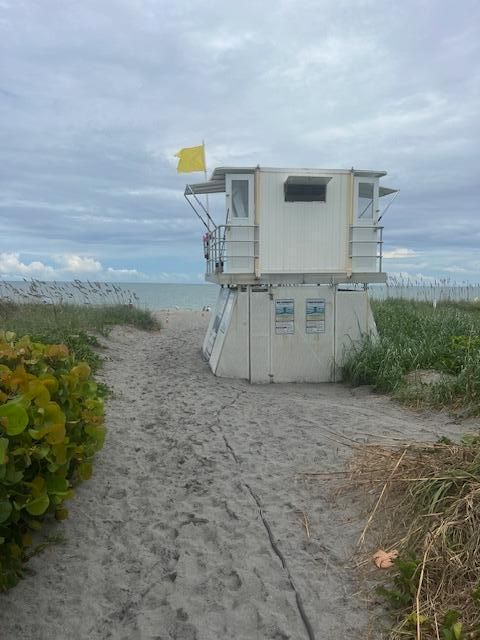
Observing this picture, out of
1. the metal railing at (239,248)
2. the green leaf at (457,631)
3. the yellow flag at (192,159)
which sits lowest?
the green leaf at (457,631)

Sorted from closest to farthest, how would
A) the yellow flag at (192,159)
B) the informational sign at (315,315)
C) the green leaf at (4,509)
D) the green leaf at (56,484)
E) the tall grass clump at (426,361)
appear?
the green leaf at (4,509) < the green leaf at (56,484) < the tall grass clump at (426,361) < the informational sign at (315,315) < the yellow flag at (192,159)

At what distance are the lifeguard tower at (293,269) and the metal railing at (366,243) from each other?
2 cm

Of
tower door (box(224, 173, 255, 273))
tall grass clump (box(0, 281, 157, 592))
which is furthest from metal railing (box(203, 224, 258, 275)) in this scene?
tall grass clump (box(0, 281, 157, 592))

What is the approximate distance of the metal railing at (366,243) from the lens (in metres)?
10.6

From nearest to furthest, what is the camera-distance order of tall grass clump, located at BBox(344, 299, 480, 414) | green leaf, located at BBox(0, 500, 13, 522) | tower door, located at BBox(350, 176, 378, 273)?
1. green leaf, located at BBox(0, 500, 13, 522)
2. tall grass clump, located at BBox(344, 299, 480, 414)
3. tower door, located at BBox(350, 176, 378, 273)

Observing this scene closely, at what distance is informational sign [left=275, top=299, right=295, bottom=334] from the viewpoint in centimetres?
1027

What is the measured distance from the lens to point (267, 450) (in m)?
5.73

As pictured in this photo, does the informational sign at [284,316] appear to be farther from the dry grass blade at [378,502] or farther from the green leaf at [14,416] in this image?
the green leaf at [14,416]

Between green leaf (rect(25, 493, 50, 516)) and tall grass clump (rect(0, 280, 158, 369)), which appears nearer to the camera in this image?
green leaf (rect(25, 493, 50, 516))

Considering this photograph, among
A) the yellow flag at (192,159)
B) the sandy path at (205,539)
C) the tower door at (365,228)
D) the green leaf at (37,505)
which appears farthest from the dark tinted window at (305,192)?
the green leaf at (37,505)

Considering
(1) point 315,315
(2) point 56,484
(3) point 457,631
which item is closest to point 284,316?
(1) point 315,315

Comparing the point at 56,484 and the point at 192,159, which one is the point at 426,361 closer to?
the point at 192,159

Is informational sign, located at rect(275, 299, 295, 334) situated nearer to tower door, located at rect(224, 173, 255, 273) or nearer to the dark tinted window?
tower door, located at rect(224, 173, 255, 273)

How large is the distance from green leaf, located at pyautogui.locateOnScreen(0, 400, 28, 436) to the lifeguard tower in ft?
24.3
